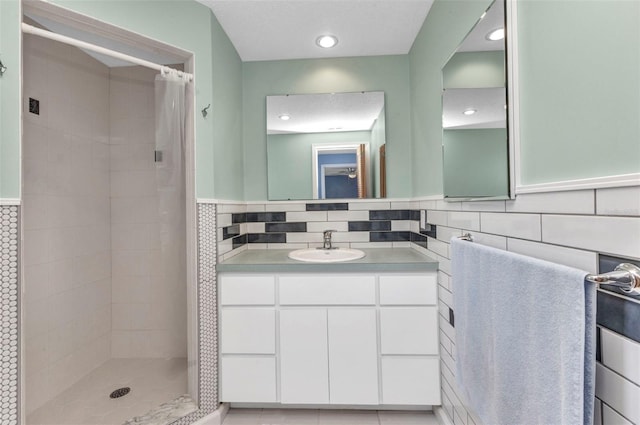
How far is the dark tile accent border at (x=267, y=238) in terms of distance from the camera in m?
2.19

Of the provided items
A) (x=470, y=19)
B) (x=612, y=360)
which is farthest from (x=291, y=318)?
(x=470, y=19)

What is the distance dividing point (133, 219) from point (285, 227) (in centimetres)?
127

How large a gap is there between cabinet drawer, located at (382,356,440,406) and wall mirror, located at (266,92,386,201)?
1.17 meters

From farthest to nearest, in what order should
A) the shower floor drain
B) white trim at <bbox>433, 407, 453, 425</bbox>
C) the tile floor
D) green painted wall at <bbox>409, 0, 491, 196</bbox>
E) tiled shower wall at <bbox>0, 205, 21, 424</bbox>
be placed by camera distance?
1. the shower floor drain
2. the tile floor
3. white trim at <bbox>433, 407, 453, 425</bbox>
4. green painted wall at <bbox>409, 0, 491, 196</bbox>
5. tiled shower wall at <bbox>0, 205, 21, 424</bbox>

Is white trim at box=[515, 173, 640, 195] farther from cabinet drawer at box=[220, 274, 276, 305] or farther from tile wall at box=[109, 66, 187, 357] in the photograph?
tile wall at box=[109, 66, 187, 357]

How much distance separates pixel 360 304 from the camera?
157 cm

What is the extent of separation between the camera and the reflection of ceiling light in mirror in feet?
3.07

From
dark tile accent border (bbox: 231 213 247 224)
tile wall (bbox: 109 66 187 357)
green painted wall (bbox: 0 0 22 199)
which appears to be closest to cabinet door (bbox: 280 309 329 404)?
dark tile accent border (bbox: 231 213 247 224)

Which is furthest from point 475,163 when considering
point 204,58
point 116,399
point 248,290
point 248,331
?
point 116,399

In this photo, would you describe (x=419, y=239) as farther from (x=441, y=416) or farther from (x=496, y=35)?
(x=496, y=35)

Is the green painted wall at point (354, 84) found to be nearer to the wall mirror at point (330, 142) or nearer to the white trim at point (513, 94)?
the wall mirror at point (330, 142)

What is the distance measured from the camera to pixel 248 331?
160cm

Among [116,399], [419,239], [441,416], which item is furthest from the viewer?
[419,239]

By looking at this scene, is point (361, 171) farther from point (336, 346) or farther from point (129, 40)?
point (129, 40)
